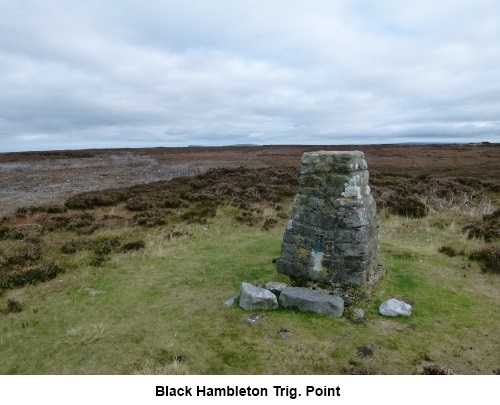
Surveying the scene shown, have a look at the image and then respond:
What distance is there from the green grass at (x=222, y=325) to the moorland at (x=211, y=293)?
31mm

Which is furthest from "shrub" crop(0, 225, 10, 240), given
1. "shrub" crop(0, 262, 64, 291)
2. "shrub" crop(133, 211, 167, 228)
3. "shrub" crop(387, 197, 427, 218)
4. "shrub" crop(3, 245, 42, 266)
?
"shrub" crop(387, 197, 427, 218)

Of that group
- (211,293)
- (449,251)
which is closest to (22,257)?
(211,293)

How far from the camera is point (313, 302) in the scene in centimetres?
748

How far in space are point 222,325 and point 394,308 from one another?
3.46 meters

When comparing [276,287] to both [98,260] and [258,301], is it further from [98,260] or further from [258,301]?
[98,260]

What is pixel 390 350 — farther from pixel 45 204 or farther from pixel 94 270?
pixel 45 204

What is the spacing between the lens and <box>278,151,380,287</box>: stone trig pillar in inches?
316

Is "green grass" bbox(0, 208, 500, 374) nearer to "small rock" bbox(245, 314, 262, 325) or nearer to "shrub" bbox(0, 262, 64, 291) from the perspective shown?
"small rock" bbox(245, 314, 262, 325)

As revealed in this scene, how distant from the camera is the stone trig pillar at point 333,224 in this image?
8029 millimetres

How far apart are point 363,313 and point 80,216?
13.7m

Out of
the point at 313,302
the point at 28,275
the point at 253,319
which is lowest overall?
the point at 253,319

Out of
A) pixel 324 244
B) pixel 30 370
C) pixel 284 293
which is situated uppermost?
pixel 324 244
